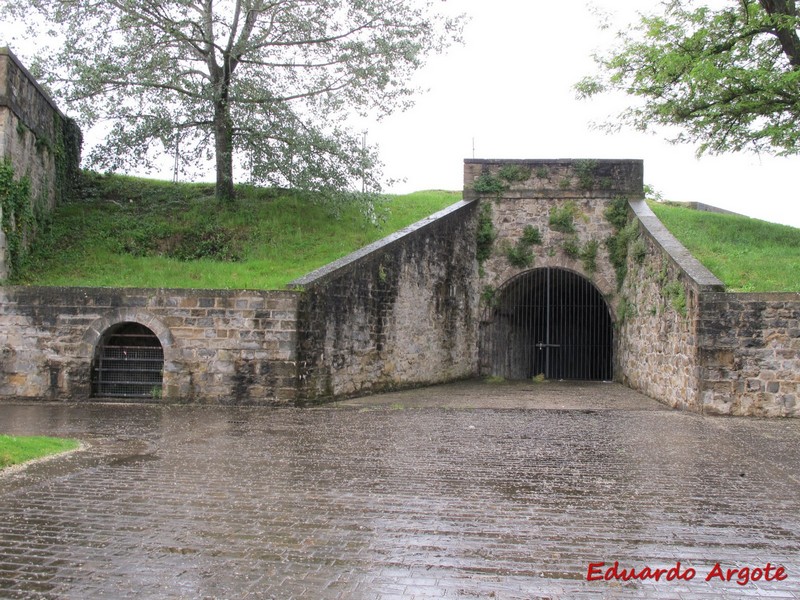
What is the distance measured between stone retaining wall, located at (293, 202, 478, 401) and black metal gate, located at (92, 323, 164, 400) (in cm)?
267

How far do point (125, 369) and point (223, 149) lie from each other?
24.4ft

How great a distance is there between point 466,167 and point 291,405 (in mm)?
9052

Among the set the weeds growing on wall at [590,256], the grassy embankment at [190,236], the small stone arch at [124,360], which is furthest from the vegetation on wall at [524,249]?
the small stone arch at [124,360]

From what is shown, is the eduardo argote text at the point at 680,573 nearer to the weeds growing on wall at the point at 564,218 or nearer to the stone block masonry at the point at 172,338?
the stone block masonry at the point at 172,338

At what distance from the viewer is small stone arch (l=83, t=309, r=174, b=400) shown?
11.7 meters

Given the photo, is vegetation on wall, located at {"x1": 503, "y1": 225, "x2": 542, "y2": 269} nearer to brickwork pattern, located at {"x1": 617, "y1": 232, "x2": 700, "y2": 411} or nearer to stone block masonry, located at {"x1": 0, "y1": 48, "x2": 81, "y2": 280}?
brickwork pattern, located at {"x1": 617, "y1": 232, "x2": 700, "y2": 411}

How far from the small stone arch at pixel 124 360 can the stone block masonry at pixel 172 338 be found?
0.03 m

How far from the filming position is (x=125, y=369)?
39.4 feet

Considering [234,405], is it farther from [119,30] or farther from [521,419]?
[119,30]

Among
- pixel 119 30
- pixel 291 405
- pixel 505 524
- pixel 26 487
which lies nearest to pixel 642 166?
pixel 291 405

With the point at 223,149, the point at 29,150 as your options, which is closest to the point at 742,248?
the point at 223,149

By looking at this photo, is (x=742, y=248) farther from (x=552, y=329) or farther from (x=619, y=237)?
(x=552, y=329)

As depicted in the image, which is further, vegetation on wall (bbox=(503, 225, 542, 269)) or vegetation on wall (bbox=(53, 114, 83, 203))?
vegetation on wall (bbox=(503, 225, 542, 269))

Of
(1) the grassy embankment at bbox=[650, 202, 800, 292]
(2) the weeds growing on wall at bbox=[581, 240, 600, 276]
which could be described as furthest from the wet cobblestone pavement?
(2) the weeds growing on wall at bbox=[581, 240, 600, 276]
